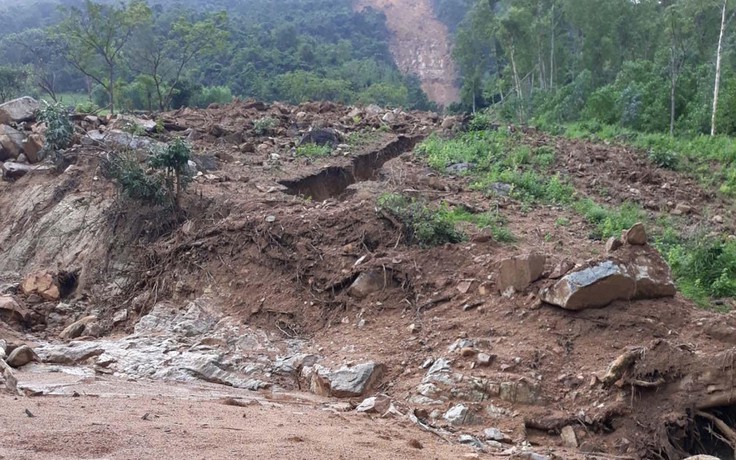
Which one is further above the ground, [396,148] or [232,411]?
[396,148]

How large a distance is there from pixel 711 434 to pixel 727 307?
1845mm

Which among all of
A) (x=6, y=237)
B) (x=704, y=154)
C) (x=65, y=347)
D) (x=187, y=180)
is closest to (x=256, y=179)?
(x=187, y=180)

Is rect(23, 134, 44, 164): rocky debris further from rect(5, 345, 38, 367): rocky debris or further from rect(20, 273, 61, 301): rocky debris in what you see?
rect(5, 345, 38, 367): rocky debris

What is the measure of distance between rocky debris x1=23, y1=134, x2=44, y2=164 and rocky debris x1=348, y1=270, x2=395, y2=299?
7.47 metres

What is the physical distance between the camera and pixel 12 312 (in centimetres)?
796

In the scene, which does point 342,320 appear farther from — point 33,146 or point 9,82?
point 9,82

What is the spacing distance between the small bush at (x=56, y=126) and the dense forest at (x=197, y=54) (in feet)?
29.0

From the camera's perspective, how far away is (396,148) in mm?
14133

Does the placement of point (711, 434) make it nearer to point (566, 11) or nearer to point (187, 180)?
point (187, 180)

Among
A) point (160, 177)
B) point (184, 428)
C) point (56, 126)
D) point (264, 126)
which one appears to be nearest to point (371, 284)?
point (184, 428)

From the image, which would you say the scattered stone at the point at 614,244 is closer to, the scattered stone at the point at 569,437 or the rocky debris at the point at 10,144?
the scattered stone at the point at 569,437

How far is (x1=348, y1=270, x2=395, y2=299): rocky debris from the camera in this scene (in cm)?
709

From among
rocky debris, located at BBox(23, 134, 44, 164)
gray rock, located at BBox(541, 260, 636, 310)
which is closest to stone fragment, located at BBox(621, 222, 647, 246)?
gray rock, located at BBox(541, 260, 636, 310)

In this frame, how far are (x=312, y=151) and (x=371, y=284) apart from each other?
5.82m
